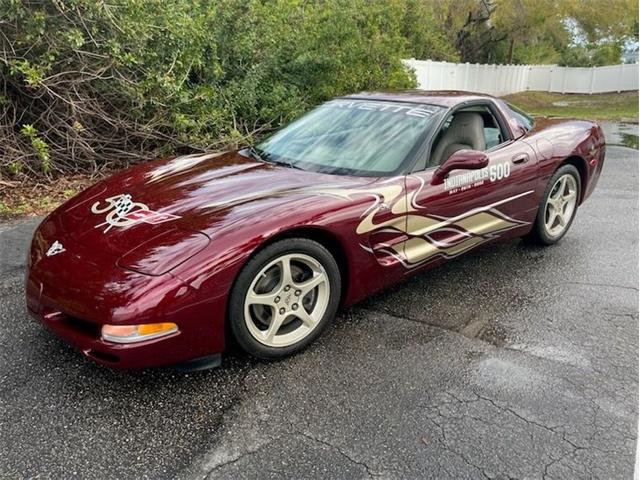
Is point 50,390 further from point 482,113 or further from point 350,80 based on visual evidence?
point 350,80

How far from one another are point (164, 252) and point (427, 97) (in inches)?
94.0

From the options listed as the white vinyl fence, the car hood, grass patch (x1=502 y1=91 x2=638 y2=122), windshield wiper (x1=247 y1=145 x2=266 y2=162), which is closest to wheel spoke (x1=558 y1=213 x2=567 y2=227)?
the car hood

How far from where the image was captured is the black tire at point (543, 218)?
4.20m

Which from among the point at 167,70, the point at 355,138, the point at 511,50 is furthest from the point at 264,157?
the point at 511,50

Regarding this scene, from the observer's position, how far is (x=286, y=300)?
2.73 m

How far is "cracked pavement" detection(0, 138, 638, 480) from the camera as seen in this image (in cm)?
209

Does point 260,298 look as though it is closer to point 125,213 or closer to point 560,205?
point 125,213

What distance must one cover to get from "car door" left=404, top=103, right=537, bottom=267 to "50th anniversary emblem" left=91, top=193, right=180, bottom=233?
1.45 meters

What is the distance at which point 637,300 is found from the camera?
3.56 meters

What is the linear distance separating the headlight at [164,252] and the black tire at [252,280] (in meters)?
0.26

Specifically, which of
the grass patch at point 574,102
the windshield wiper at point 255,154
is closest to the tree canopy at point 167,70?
the windshield wiper at point 255,154

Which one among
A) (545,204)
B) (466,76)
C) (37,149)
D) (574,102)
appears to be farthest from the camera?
(574,102)

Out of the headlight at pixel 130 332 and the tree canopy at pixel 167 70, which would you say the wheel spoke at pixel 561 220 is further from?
the tree canopy at pixel 167 70

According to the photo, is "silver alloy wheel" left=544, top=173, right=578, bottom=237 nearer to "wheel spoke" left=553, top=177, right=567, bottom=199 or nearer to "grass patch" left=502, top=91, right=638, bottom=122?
"wheel spoke" left=553, top=177, right=567, bottom=199
